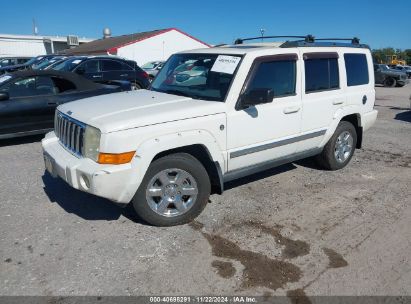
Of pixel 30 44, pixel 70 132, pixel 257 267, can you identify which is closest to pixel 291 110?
pixel 257 267

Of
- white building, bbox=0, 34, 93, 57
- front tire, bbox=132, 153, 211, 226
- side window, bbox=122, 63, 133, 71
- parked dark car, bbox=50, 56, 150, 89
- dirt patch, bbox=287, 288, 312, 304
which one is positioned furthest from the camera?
white building, bbox=0, 34, 93, 57

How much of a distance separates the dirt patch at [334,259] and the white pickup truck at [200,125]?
4.20 ft

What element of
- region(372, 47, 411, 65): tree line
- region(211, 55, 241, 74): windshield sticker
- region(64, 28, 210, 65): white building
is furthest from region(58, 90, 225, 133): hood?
region(372, 47, 411, 65): tree line

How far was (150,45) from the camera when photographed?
110 ft

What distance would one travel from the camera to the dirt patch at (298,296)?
9.04ft

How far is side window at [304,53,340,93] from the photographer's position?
4.75 m

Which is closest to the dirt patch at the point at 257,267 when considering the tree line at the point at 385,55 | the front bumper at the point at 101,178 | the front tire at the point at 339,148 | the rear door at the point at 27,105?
the front bumper at the point at 101,178

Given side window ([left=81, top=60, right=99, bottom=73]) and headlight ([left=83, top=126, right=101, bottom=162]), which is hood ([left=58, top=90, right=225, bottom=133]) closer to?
headlight ([left=83, top=126, right=101, bottom=162])

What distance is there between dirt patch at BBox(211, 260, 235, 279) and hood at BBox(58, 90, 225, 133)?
1.42 metres

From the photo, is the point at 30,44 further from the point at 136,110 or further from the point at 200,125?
the point at 200,125

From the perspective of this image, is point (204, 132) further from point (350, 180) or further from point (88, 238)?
point (350, 180)

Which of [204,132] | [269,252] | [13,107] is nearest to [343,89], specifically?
[204,132]

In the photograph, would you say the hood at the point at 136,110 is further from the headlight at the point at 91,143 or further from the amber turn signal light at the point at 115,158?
the amber turn signal light at the point at 115,158

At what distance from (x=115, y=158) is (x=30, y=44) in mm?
46407
